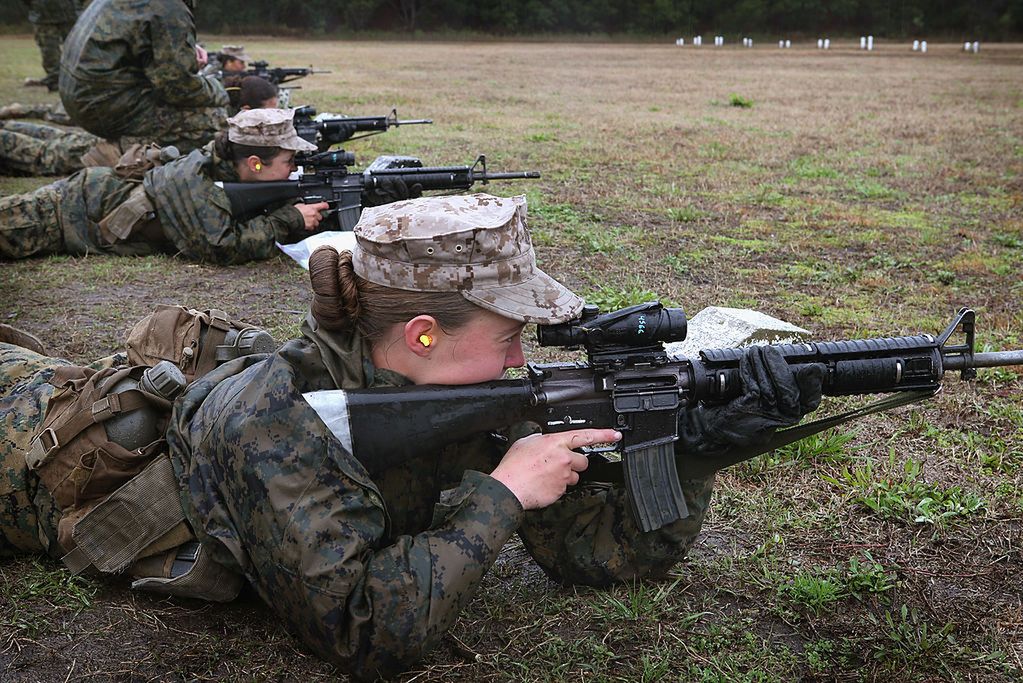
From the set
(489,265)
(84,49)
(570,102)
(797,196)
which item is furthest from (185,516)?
(570,102)

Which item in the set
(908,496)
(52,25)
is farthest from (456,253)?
(52,25)

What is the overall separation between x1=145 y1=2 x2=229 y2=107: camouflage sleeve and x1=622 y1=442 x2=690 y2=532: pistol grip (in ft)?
25.7

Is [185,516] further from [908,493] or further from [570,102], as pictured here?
[570,102]

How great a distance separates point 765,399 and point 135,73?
836 cm

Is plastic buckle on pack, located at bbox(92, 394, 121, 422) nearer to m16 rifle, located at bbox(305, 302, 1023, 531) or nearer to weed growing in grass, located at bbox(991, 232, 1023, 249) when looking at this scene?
m16 rifle, located at bbox(305, 302, 1023, 531)

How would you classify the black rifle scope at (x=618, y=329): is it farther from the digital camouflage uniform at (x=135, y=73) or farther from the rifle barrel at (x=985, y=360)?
the digital camouflage uniform at (x=135, y=73)

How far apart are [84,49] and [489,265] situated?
7958mm

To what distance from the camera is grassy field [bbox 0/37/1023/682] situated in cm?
290

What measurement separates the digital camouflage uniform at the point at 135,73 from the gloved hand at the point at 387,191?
118 inches

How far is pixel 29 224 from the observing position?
728 cm

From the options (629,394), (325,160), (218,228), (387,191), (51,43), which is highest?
(51,43)

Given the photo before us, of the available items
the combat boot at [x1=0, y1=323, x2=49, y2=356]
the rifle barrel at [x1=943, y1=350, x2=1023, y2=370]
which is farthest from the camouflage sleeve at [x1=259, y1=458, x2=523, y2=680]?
the combat boot at [x1=0, y1=323, x2=49, y2=356]

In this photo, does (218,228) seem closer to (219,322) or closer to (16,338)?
(16,338)

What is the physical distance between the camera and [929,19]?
4897 centimetres
